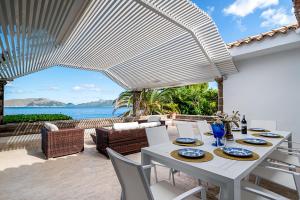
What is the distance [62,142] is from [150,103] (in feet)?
26.1

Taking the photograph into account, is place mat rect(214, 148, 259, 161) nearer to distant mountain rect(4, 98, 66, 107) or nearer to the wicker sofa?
the wicker sofa

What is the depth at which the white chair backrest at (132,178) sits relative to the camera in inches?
47.8

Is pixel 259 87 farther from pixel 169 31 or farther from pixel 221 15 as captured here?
pixel 221 15

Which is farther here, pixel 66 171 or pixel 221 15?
pixel 221 15

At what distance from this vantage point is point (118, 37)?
5422mm

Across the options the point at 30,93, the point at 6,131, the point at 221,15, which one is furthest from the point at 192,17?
the point at 30,93

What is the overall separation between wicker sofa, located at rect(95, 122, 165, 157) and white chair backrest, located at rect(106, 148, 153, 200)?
3.26 meters

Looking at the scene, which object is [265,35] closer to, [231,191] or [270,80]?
[270,80]

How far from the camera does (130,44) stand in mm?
5926

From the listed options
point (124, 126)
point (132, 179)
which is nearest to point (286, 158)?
point (132, 179)

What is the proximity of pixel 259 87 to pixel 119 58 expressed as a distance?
17.5ft

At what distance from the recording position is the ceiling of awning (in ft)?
12.0

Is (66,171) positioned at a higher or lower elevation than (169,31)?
lower

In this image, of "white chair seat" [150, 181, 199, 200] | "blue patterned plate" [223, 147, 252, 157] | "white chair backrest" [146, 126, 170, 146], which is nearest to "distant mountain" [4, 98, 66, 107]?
"white chair backrest" [146, 126, 170, 146]
